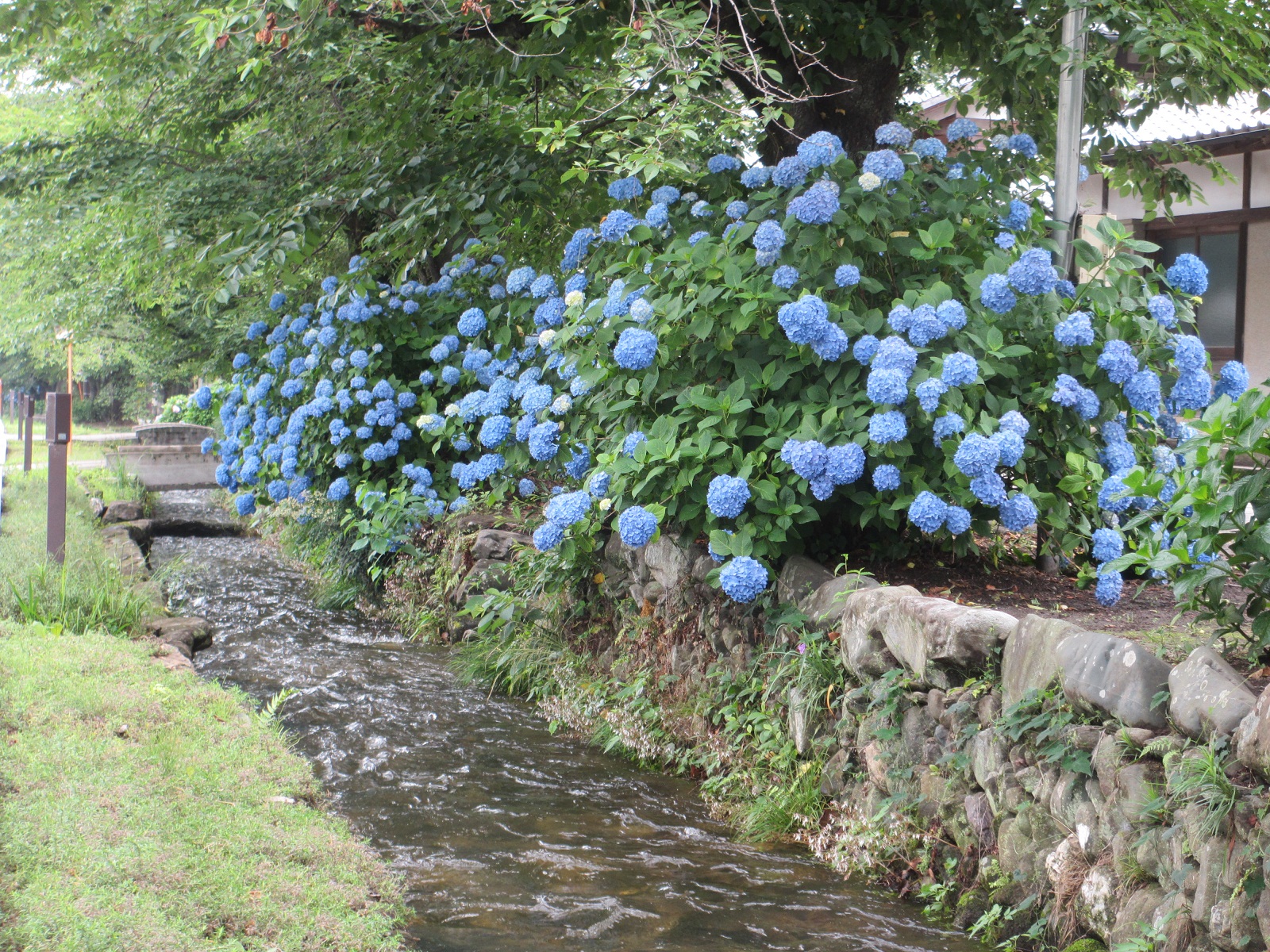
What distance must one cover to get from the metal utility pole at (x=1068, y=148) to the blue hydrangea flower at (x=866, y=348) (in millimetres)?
1265

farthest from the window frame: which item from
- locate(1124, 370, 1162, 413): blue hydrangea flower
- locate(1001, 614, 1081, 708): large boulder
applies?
locate(1001, 614, 1081, 708): large boulder

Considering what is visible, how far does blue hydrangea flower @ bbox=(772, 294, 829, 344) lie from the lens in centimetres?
420

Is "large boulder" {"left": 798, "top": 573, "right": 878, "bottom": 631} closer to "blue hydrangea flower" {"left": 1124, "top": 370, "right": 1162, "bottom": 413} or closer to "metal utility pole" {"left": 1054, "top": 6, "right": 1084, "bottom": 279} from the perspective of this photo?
"blue hydrangea flower" {"left": 1124, "top": 370, "right": 1162, "bottom": 413}

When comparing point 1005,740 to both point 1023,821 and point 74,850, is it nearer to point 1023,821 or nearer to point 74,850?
point 1023,821

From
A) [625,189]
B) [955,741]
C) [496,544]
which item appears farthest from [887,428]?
[496,544]

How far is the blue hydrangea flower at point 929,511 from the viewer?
3.96m

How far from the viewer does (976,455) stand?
385 cm

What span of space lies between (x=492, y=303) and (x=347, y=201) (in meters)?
1.30

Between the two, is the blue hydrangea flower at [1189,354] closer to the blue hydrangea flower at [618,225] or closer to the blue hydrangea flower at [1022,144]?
the blue hydrangea flower at [1022,144]

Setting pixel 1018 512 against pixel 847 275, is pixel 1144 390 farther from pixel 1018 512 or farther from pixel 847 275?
pixel 847 275

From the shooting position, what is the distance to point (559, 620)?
6.42 metres

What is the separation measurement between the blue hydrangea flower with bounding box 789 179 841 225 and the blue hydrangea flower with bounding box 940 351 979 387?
2.90ft

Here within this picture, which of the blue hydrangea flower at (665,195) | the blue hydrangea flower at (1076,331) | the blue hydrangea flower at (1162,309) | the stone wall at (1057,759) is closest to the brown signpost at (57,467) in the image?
the blue hydrangea flower at (665,195)

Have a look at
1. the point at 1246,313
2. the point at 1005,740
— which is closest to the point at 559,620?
the point at 1005,740
